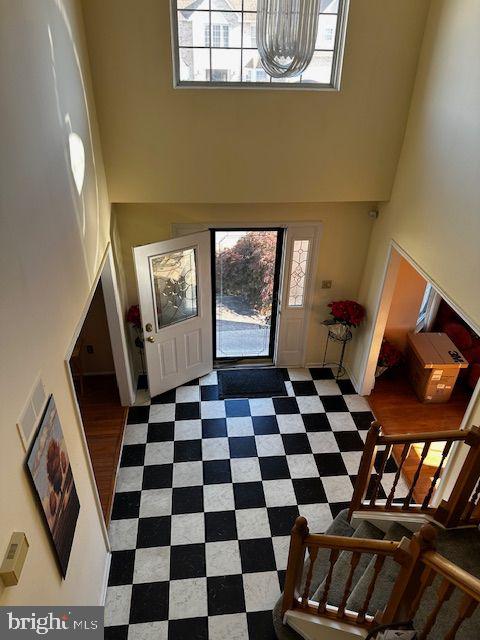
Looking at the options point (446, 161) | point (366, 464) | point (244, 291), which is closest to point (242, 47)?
point (446, 161)

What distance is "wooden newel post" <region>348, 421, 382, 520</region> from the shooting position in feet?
11.3

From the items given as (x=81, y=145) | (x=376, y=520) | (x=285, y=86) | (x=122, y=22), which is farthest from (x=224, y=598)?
(x=122, y=22)

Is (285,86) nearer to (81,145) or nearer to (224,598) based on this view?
(81,145)

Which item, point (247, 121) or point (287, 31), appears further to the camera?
point (247, 121)

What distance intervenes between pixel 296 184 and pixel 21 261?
310 centimetres

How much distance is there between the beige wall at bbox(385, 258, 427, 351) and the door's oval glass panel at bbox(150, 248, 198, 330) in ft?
7.91

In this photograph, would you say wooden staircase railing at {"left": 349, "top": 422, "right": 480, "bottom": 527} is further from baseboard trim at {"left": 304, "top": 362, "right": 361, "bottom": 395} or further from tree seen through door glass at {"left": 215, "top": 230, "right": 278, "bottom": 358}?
tree seen through door glass at {"left": 215, "top": 230, "right": 278, "bottom": 358}

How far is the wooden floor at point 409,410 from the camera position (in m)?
5.27

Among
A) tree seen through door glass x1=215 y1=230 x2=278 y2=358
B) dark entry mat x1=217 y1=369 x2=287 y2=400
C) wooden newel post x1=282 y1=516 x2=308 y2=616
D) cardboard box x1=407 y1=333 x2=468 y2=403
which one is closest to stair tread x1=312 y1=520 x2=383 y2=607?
wooden newel post x1=282 y1=516 x2=308 y2=616

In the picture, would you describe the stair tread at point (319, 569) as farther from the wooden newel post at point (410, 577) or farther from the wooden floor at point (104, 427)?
the wooden floor at point (104, 427)

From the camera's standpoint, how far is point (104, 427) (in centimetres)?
519

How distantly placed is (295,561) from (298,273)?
138 inches

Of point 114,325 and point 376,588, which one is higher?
point 114,325

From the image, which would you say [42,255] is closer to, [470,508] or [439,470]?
[439,470]
